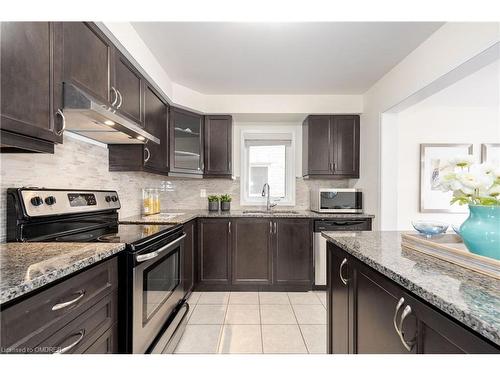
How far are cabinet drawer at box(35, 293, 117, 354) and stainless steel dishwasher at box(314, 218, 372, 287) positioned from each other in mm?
2287

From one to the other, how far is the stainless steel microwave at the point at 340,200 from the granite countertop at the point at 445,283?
1.96 metres

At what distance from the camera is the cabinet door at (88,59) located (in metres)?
1.28

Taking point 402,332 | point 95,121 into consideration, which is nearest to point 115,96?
point 95,121

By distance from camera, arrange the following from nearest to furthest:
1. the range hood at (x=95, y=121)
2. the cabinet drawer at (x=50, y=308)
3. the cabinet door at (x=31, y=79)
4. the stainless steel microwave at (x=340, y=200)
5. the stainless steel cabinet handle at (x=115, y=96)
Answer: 1. the cabinet drawer at (x=50, y=308)
2. the cabinet door at (x=31, y=79)
3. the range hood at (x=95, y=121)
4. the stainless steel cabinet handle at (x=115, y=96)
5. the stainless steel microwave at (x=340, y=200)

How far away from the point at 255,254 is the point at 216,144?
4.86ft

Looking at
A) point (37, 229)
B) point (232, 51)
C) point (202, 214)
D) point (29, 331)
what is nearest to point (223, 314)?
point (202, 214)

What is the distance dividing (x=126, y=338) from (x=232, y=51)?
222 centimetres

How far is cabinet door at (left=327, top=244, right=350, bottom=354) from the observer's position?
1329 millimetres

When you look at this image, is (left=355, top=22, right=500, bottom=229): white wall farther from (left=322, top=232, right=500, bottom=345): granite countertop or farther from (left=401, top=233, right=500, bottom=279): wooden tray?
(left=322, top=232, right=500, bottom=345): granite countertop

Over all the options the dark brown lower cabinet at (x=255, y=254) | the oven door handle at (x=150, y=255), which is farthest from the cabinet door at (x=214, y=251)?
the oven door handle at (x=150, y=255)

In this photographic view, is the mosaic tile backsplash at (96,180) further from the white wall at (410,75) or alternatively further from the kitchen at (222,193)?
the white wall at (410,75)

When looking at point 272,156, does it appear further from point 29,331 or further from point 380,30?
point 29,331

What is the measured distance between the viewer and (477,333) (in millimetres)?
583

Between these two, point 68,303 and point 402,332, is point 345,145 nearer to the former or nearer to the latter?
point 402,332
